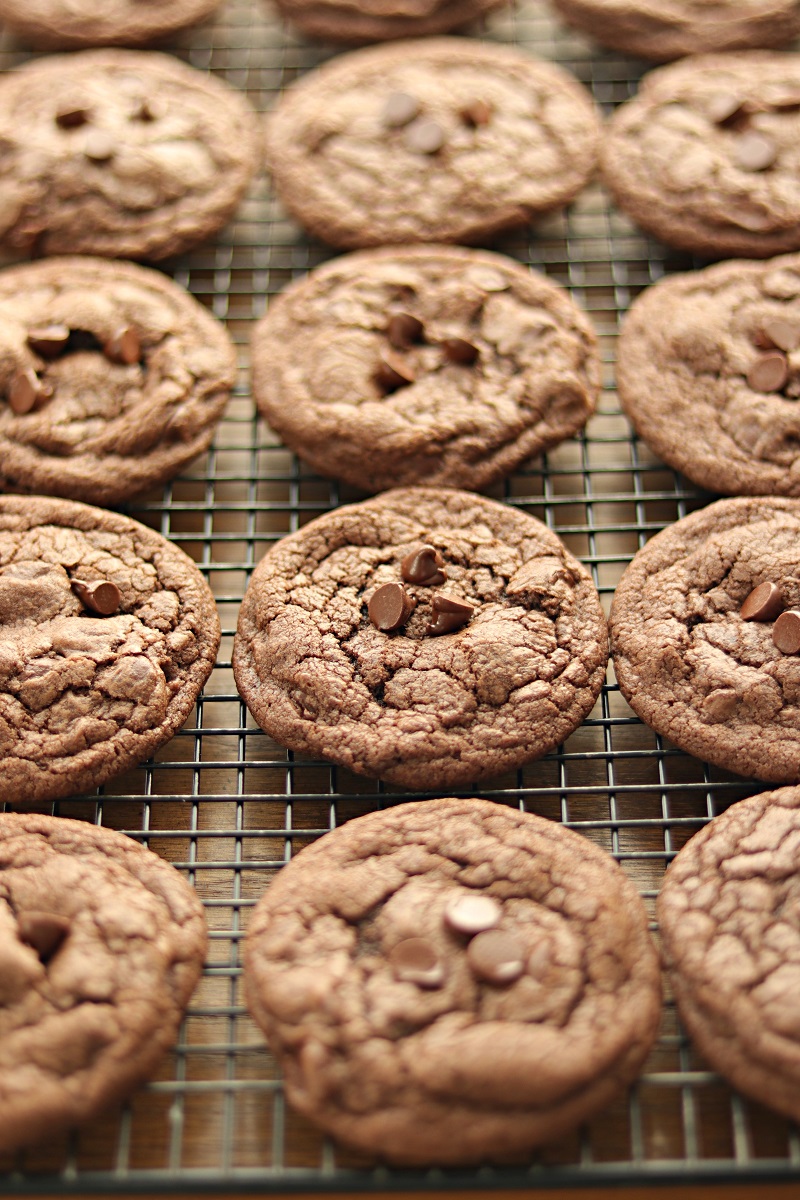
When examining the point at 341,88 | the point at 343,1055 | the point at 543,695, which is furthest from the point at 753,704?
the point at 341,88

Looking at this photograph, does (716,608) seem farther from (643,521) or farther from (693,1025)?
(693,1025)

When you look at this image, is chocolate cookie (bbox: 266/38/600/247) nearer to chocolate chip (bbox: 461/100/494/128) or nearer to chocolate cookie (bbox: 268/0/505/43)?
chocolate chip (bbox: 461/100/494/128)

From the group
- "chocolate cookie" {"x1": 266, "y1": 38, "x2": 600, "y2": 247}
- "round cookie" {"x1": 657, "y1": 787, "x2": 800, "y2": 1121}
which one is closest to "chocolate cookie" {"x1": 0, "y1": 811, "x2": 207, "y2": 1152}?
"round cookie" {"x1": 657, "y1": 787, "x2": 800, "y2": 1121}

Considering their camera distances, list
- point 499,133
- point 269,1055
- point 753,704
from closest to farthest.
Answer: point 269,1055
point 753,704
point 499,133

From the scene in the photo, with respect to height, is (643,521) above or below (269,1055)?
above

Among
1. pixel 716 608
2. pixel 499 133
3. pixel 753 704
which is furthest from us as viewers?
pixel 499 133

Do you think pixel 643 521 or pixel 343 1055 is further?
pixel 643 521

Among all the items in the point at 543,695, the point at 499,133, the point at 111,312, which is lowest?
the point at 543,695
